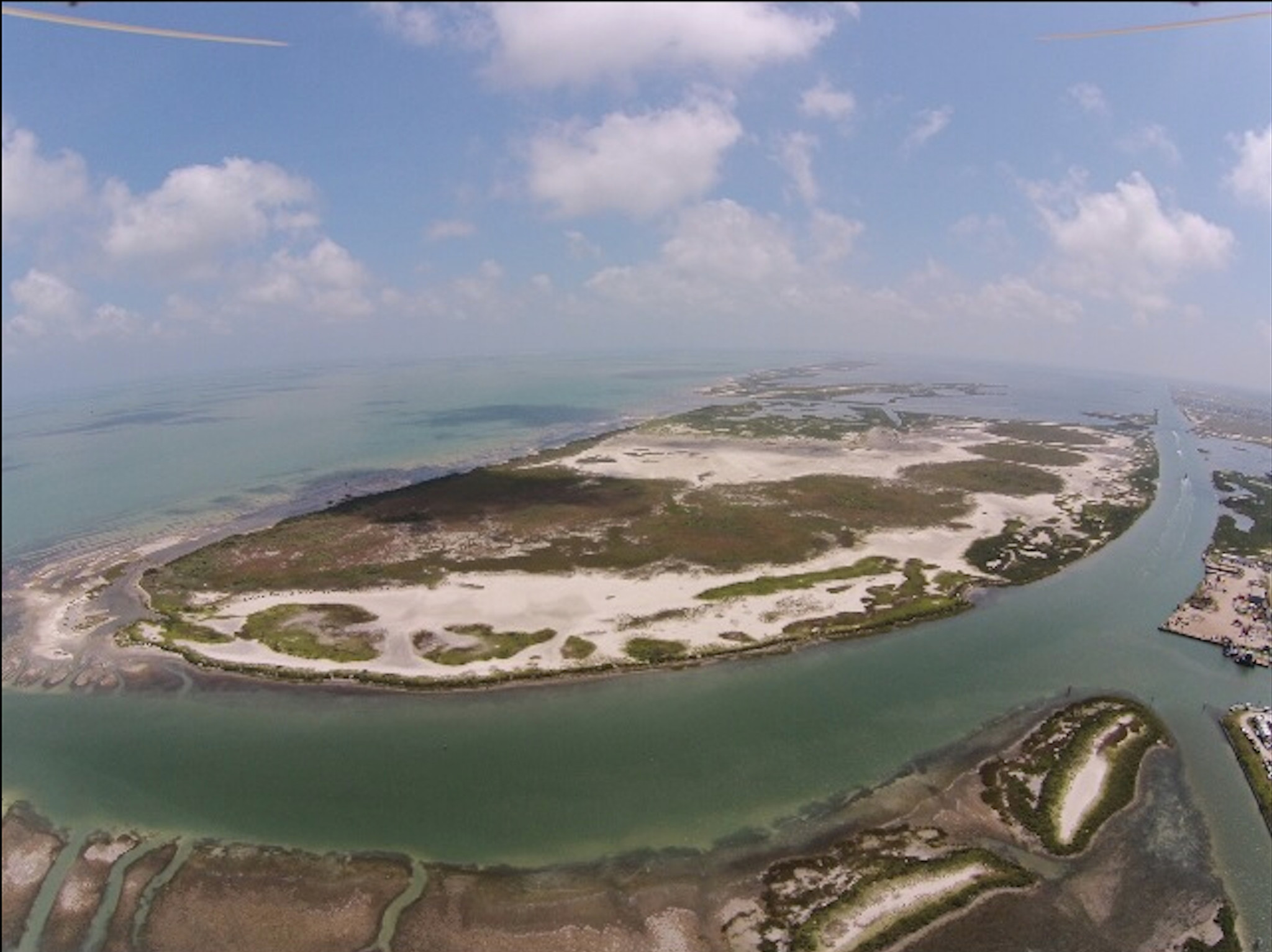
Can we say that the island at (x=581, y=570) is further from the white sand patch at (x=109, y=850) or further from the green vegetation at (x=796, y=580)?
the white sand patch at (x=109, y=850)

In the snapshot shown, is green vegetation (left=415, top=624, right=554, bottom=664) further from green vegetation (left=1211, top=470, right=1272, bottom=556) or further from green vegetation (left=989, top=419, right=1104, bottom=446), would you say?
green vegetation (left=989, top=419, right=1104, bottom=446)

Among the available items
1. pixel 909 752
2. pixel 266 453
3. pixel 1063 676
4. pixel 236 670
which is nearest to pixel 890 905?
pixel 909 752

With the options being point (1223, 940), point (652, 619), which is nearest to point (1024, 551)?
point (652, 619)

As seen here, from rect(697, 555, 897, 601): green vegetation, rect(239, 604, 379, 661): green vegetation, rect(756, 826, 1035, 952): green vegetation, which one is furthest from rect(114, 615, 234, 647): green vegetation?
rect(756, 826, 1035, 952): green vegetation

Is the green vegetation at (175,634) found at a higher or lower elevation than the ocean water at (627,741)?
higher

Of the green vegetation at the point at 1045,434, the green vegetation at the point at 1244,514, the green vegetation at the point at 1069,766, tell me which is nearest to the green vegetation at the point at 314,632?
the green vegetation at the point at 1069,766

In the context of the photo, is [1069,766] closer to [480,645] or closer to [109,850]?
[480,645]
